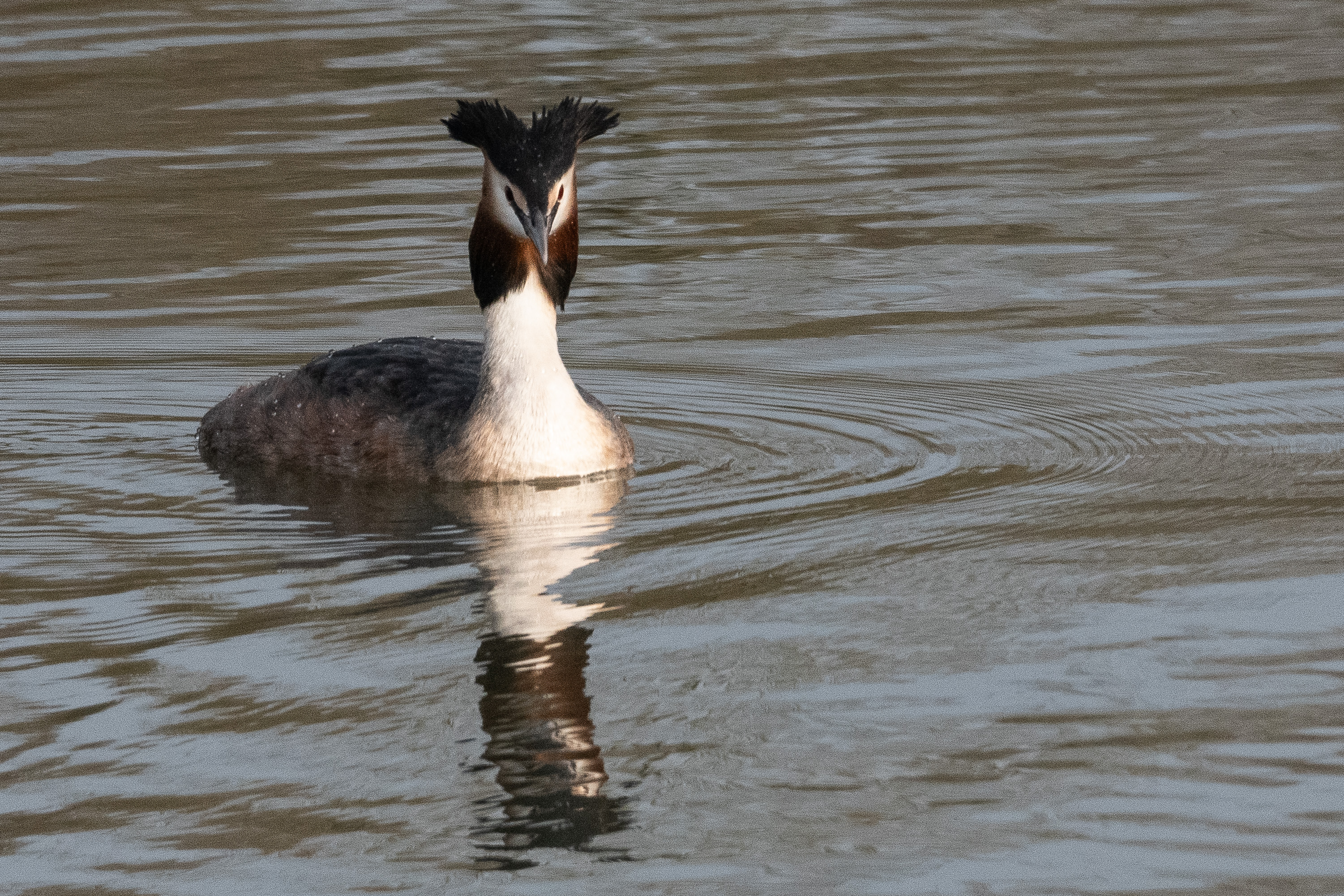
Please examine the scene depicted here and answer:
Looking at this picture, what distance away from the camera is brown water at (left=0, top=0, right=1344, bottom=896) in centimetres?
502

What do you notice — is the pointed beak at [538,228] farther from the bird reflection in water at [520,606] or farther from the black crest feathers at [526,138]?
the bird reflection in water at [520,606]

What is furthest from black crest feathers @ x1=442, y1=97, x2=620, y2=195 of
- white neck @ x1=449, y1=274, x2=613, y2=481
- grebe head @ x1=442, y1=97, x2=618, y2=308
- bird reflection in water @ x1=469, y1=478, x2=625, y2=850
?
bird reflection in water @ x1=469, y1=478, x2=625, y2=850

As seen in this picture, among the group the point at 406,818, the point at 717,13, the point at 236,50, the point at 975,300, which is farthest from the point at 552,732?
the point at 717,13

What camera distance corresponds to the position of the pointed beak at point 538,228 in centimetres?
802

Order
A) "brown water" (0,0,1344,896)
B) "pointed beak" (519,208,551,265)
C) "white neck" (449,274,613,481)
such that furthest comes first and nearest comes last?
"white neck" (449,274,613,481), "pointed beak" (519,208,551,265), "brown water" (0,0,1344,896)

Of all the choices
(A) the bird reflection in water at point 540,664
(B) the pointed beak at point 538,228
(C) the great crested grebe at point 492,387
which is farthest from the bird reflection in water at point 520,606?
(B) the pointed beak at point 538,228

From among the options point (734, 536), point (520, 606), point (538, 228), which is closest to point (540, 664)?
point (520, 606)

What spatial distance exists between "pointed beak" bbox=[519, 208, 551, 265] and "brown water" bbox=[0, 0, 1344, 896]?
3.25 feet

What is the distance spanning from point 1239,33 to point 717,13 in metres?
5.78

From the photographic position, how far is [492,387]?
8750 millimetres

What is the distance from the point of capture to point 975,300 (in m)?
11.8

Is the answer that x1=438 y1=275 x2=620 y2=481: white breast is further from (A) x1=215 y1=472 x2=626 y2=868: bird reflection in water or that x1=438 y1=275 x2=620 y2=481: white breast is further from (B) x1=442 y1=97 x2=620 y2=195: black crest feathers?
(B) x1=442 y1=97 x2=620 y2=195: black crest feathers

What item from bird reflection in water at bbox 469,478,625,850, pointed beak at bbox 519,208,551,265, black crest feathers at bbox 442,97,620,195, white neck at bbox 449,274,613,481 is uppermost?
black crest feathers at bbox 442,97,620,195

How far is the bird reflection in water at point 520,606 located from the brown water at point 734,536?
0.9 inches
